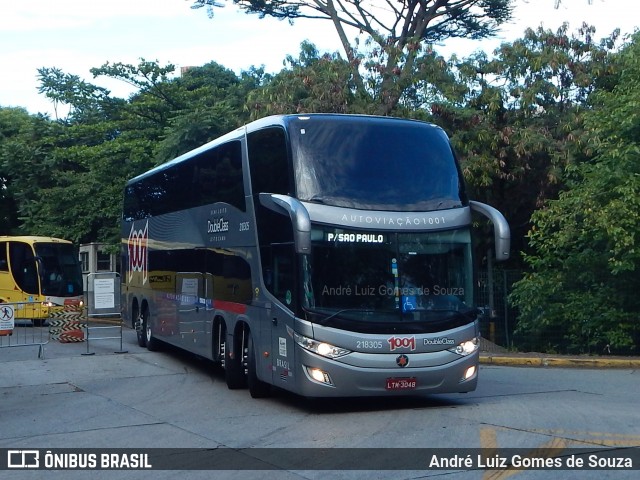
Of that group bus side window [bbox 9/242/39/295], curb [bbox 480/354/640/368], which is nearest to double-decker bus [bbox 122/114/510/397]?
curb [bbox 480/354/640/368]

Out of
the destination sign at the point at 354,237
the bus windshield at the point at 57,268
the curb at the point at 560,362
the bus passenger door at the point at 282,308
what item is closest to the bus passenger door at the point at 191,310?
the bus passenger door at the point at 282,308

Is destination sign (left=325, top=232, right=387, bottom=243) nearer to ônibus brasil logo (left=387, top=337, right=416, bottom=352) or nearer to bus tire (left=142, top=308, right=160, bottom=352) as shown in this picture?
ônibus brasil logo (left=387, top=337, right=416, bottom=352)

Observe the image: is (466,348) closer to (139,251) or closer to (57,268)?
(139,251)

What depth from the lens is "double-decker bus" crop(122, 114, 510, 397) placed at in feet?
40.2

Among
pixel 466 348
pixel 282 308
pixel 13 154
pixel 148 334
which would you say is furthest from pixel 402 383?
pixel 13 154

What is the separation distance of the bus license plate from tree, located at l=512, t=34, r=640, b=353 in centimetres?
927

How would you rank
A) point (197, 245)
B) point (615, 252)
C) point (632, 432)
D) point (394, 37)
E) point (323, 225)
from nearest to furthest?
point (632, 432), point (323, 225), point (197, 245), point (615, 252), point (394, 37)

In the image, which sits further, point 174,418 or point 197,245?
point 197,245

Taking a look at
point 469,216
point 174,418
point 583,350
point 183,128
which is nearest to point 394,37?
point 183,128

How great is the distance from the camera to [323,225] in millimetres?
12312

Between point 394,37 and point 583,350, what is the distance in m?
13.0

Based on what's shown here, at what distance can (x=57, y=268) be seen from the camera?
32688 millimetres

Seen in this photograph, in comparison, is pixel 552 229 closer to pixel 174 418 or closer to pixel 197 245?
pixel 197 245

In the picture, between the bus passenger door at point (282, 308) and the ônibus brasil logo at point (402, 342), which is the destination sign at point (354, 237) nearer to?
the bus passenger door at point (282, 308)
